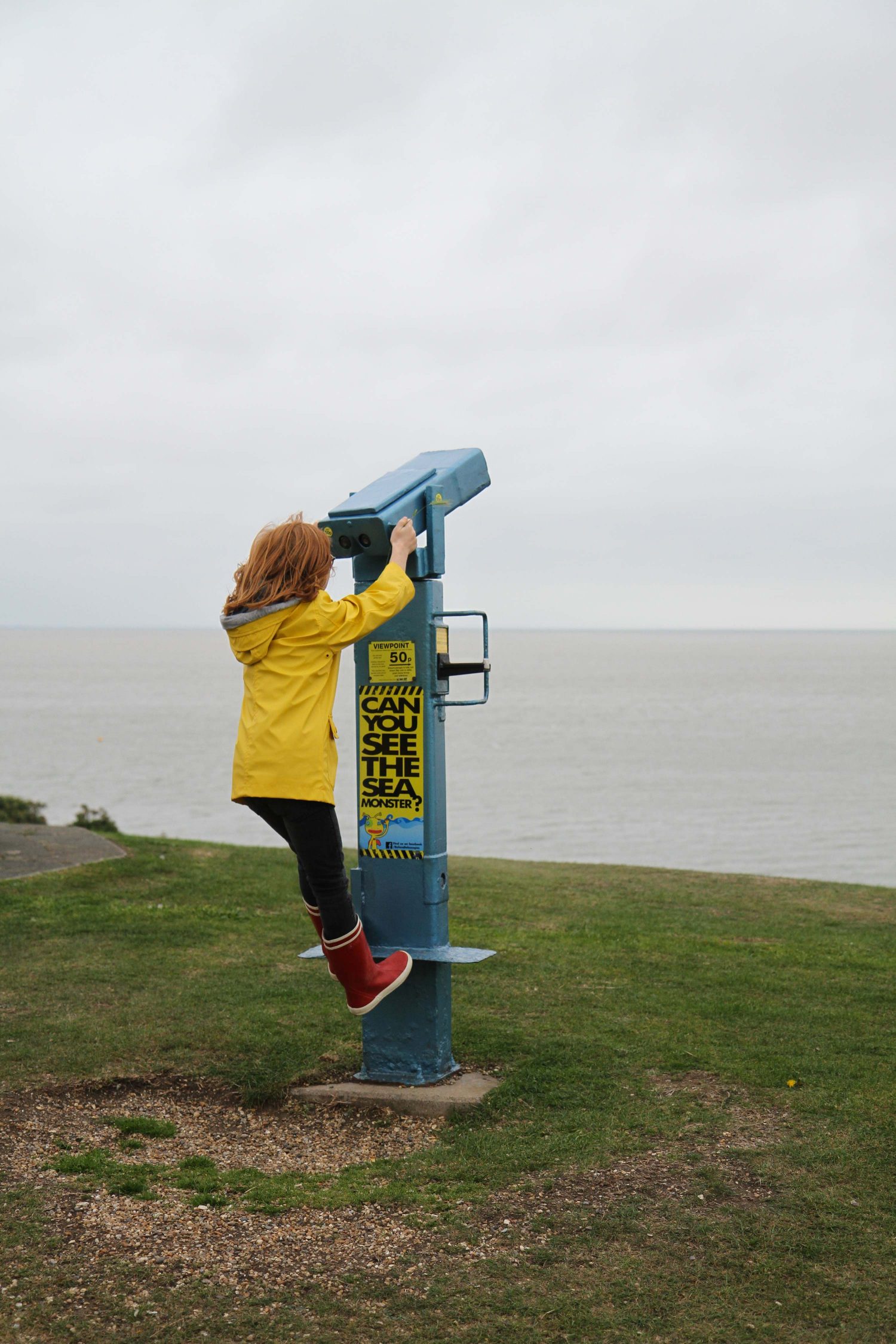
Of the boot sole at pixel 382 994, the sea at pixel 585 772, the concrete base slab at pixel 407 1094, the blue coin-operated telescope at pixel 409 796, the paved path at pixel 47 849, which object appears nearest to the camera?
the boot sole at pixel 382 994

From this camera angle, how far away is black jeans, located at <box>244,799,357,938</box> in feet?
14.1

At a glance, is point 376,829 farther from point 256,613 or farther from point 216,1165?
point 216,1165

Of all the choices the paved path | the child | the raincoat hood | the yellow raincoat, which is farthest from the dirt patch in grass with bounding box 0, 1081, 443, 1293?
the paved path

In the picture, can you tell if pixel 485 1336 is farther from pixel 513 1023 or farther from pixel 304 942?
pixel 304 942

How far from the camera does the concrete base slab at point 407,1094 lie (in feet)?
15.7

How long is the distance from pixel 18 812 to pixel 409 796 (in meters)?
10.2

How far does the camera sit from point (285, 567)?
4320 mm

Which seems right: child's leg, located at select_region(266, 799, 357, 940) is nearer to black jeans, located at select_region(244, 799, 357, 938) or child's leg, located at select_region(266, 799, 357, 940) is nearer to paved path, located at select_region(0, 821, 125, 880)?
black jeans, located at select_region(244, 799, 357, 938)

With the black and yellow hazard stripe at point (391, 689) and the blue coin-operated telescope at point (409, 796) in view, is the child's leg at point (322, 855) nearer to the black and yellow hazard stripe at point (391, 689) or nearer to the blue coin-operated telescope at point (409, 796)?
the blue coin-operated telescope at point (409, 796)

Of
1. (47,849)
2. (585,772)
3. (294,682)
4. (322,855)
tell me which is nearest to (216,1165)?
(322,855)

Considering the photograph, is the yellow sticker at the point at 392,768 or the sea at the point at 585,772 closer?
the yellow sticker at the point at 392,768

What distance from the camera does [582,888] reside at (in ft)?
32.9

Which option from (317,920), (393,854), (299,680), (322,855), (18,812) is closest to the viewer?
(299,680)

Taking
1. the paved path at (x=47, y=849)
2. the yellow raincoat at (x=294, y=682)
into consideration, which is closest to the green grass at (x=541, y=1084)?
the paved path at (x=47, y=849)
